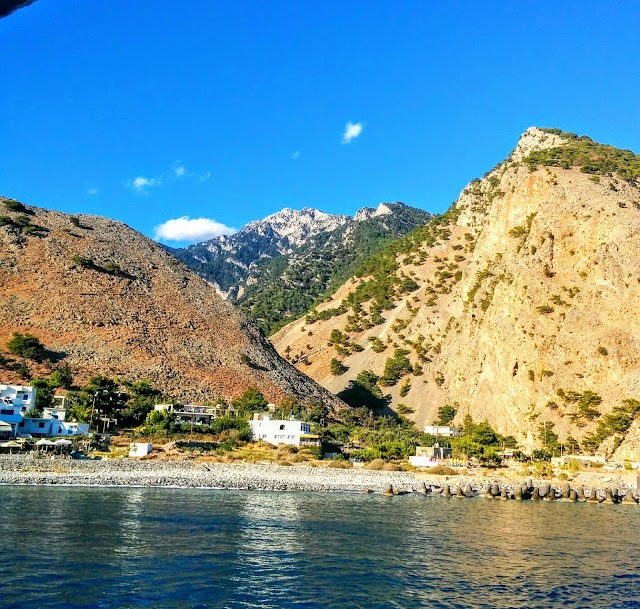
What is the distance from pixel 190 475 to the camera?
44594mm

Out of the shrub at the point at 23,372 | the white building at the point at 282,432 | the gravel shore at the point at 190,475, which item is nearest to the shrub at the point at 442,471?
the gravel shore at the point at 190,475

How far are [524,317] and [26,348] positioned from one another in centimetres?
5739

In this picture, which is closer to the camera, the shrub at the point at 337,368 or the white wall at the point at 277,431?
the white wall at the point at 277,431

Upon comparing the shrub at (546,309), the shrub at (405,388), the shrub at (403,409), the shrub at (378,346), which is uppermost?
the shrub at (546,309)

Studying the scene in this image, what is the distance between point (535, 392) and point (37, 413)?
173 ft

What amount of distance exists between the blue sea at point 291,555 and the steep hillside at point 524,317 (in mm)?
35556

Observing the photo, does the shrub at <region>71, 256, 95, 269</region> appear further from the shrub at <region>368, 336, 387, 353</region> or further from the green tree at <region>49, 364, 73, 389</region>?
the shrub at <region>368, 336, 387, 353</region>

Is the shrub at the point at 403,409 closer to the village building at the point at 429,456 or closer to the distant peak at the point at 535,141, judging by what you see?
the village building at the point at 429,456

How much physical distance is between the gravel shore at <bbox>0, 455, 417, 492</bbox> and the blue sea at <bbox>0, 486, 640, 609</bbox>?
169 inches

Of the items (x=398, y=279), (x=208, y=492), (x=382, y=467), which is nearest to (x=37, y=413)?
(x=208, y=492)

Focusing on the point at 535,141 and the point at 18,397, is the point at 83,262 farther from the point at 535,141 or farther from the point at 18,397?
the point at 535,141

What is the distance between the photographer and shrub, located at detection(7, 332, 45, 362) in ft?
218

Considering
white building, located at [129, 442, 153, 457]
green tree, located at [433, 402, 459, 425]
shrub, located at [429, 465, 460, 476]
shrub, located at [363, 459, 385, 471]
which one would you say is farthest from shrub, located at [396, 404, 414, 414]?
white building, located at [129, 442, 153, 457]

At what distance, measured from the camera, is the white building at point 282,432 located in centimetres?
6259
